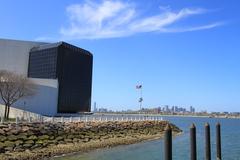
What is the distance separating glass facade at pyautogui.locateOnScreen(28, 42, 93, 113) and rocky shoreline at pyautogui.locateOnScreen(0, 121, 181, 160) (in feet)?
177

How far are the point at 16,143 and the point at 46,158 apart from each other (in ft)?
19.7

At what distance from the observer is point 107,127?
62.3 m

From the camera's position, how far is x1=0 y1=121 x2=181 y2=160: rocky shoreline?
37.2 metres

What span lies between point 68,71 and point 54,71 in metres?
Answer: 4.66

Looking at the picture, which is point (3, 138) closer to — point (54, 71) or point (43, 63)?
point (54, 71)

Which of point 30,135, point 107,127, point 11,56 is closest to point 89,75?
point 11,56

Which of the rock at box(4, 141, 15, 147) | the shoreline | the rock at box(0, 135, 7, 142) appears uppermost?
the rock at box(0, 135, 7, 142)

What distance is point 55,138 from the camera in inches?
1839

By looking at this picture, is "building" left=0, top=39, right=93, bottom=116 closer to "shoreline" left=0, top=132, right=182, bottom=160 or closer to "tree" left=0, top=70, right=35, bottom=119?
"tree" left=0, top=70, right=35, bottom=119

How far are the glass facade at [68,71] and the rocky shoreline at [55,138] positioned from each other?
53.8 metres

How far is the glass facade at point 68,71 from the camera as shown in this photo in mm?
118012

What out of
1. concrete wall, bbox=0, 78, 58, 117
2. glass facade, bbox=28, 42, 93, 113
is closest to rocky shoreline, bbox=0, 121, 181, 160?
concrete wall, bbox=0, 78, 58, 117

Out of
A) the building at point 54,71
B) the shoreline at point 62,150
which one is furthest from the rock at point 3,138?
the building at point 54,71

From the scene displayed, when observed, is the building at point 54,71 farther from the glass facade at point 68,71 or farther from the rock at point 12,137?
the rock at point 12,137
